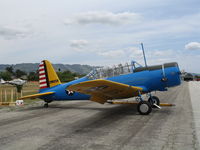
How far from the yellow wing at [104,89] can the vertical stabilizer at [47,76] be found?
3654mm

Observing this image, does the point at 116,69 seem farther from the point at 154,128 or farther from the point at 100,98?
the point at 154,128

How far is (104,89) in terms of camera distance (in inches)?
295

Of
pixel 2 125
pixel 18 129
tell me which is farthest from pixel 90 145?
pixel 2 125

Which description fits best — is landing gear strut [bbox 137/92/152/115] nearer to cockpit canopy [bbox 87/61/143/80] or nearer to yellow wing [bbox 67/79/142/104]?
yellow wing [bbox 67/79/142/104]

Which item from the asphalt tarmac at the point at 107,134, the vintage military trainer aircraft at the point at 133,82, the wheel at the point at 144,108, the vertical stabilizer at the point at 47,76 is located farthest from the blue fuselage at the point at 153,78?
the vertical stabilizer at the point at 47,76

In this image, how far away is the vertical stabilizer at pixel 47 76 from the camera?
11.3m


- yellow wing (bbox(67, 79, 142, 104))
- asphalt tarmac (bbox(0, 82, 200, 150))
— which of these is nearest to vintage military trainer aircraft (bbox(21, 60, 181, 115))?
yellow wing (bbox(67, 79, 142, 104))

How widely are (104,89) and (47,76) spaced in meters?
5.06

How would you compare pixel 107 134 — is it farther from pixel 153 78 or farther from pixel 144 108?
pixel 153 78

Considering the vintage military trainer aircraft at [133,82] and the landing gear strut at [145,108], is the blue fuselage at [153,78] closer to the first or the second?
the vintage military trainer aircraft at [133,82]

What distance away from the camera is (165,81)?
8.19 meters

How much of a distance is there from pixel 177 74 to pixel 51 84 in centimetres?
670

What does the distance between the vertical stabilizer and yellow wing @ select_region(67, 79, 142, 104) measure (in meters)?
3.65

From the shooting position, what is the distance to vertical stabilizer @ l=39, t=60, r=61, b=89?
37.1ft
